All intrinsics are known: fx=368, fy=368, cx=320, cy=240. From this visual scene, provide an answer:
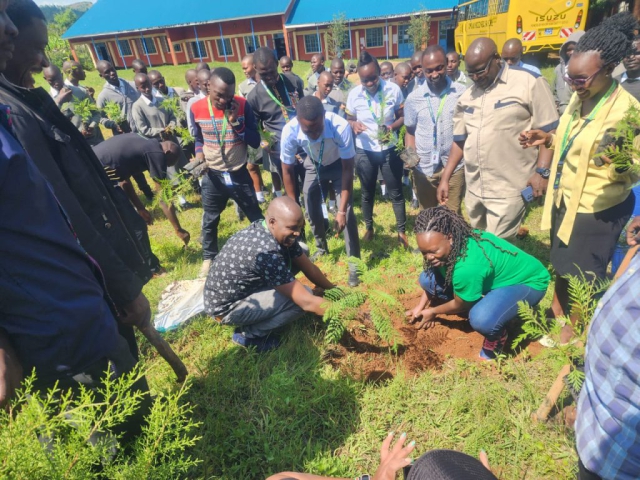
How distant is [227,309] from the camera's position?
10.2 ft

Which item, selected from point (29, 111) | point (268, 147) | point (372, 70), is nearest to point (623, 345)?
point (29, 111)

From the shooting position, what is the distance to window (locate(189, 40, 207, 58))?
95.7 ft

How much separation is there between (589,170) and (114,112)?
678cm

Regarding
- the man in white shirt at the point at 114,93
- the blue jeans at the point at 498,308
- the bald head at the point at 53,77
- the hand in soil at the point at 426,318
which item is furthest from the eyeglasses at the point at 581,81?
the bald head at the point at 53,77

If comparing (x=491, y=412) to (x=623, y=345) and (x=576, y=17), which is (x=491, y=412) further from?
(x=576, y=17)

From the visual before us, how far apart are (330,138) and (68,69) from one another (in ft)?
19.2

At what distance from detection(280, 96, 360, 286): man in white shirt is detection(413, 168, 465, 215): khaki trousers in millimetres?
1066

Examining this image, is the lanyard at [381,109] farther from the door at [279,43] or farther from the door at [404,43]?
the door at [279,43]

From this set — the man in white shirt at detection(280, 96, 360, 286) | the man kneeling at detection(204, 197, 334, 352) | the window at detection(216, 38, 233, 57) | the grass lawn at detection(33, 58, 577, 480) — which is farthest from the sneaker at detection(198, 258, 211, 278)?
the window at detection(216, 38, 233, 57)

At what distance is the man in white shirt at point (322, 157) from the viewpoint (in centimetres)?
355

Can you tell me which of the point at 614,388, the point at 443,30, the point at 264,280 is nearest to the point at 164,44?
the point at 443,30

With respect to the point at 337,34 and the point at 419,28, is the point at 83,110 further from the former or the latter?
the point at 419,28

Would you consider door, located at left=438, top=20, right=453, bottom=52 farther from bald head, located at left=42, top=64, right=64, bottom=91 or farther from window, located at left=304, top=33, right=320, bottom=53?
bald head, located at left=42, top=64, right=64, bottom=91

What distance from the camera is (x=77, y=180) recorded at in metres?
1.82
